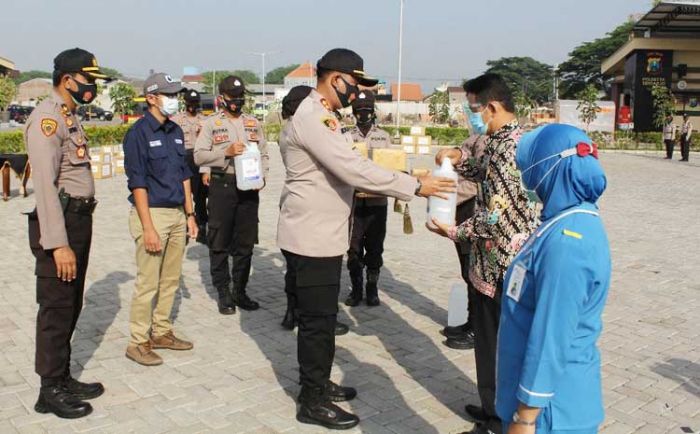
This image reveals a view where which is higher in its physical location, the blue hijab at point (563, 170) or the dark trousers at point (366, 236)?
the blue hijab at point (563, 170)

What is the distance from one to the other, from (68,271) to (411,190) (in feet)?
6.57

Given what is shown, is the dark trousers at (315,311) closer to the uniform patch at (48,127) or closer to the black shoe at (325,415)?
the black shoe at (325,415)

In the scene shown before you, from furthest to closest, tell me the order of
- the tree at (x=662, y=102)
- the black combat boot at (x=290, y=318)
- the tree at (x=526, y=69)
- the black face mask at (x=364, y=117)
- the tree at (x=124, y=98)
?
1. the tree at (x=526, y=69)
2. the tree at (x=124, y=98)
3. the tree at (x=662, y=102)
4. the black face mask at (x=364, y=117)
5. the black combat boot at (x=290, y=318)

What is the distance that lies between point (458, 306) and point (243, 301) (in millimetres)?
2053

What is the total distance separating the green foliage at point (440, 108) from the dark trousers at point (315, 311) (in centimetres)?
4978

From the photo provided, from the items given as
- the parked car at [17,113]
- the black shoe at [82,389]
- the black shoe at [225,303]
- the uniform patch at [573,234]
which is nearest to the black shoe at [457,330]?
the black shoe at [225,303]

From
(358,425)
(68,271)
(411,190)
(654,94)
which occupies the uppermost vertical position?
(654,94)

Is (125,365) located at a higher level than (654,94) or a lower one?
lower

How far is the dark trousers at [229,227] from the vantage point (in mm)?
6008

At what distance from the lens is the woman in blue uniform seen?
6.24 feet

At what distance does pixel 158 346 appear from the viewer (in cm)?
496

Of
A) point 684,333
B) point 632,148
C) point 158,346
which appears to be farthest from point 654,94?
point 158,346

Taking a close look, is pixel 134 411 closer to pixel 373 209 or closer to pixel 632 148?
pixel 373 209

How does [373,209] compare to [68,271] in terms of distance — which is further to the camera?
[373,209]
